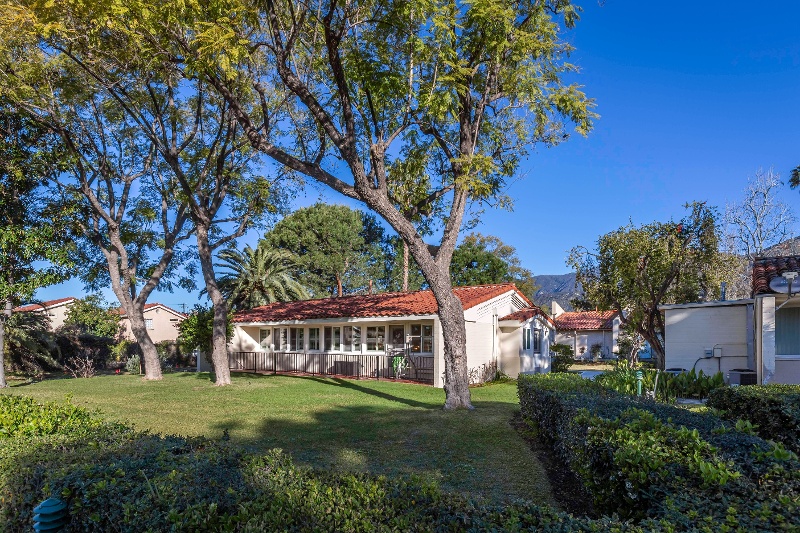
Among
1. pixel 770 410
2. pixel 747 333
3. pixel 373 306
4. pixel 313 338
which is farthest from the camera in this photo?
pixel 313 338

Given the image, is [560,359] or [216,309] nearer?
[216,309]

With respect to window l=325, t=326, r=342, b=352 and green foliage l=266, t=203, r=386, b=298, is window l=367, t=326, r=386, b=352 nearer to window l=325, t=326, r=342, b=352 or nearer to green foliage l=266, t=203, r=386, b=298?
window l=325, t=326, r=342, b=352

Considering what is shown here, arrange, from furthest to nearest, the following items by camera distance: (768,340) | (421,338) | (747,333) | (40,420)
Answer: (421,338) → (747,333) → (768,340) → (40,420)

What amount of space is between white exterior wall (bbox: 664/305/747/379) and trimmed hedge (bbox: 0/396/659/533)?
15.1 meters

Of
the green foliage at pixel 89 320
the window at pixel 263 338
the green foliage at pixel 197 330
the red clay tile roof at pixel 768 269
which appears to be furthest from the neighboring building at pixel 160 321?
the red clay tile roof at pixel 768 269

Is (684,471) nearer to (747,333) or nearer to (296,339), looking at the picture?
(747,333)

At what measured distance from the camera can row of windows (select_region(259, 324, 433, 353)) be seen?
66.8ft

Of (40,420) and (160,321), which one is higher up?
(40,420)

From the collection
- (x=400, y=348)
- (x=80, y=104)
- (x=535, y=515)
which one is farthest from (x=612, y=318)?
(x=535, y=515)

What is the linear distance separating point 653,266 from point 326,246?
85.6ft

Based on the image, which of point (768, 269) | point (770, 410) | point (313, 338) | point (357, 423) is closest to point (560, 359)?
point (313, 338)

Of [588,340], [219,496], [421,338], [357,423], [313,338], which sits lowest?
[588,340]

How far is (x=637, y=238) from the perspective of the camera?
18875mm

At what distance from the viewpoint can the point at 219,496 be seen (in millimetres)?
2977
